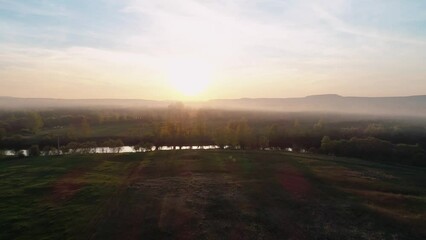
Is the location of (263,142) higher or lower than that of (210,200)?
lower

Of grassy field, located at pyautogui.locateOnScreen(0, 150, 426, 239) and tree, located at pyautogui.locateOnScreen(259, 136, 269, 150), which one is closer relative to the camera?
grassy field, located at pyautogui.locateOnScreen(0, 150, 426, 239)

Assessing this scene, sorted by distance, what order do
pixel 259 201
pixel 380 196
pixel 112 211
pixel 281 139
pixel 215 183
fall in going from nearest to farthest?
pixel 112 211 → pixel 259 201 → pixel 380 196 → pixel 215 183 → pixel 281 139

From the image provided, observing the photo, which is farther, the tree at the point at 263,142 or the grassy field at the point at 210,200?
the tree at the point at 263,142

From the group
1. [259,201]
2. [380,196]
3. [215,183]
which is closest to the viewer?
[259,201]

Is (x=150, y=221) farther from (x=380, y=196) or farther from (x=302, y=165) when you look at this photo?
(x=302, y=165)

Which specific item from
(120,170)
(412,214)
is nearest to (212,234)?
(412,214)

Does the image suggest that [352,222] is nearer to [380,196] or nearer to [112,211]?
[380,196]

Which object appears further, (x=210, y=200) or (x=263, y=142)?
(x=263, y=142)

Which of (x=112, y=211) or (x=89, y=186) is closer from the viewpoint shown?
(x=112, y=211)
